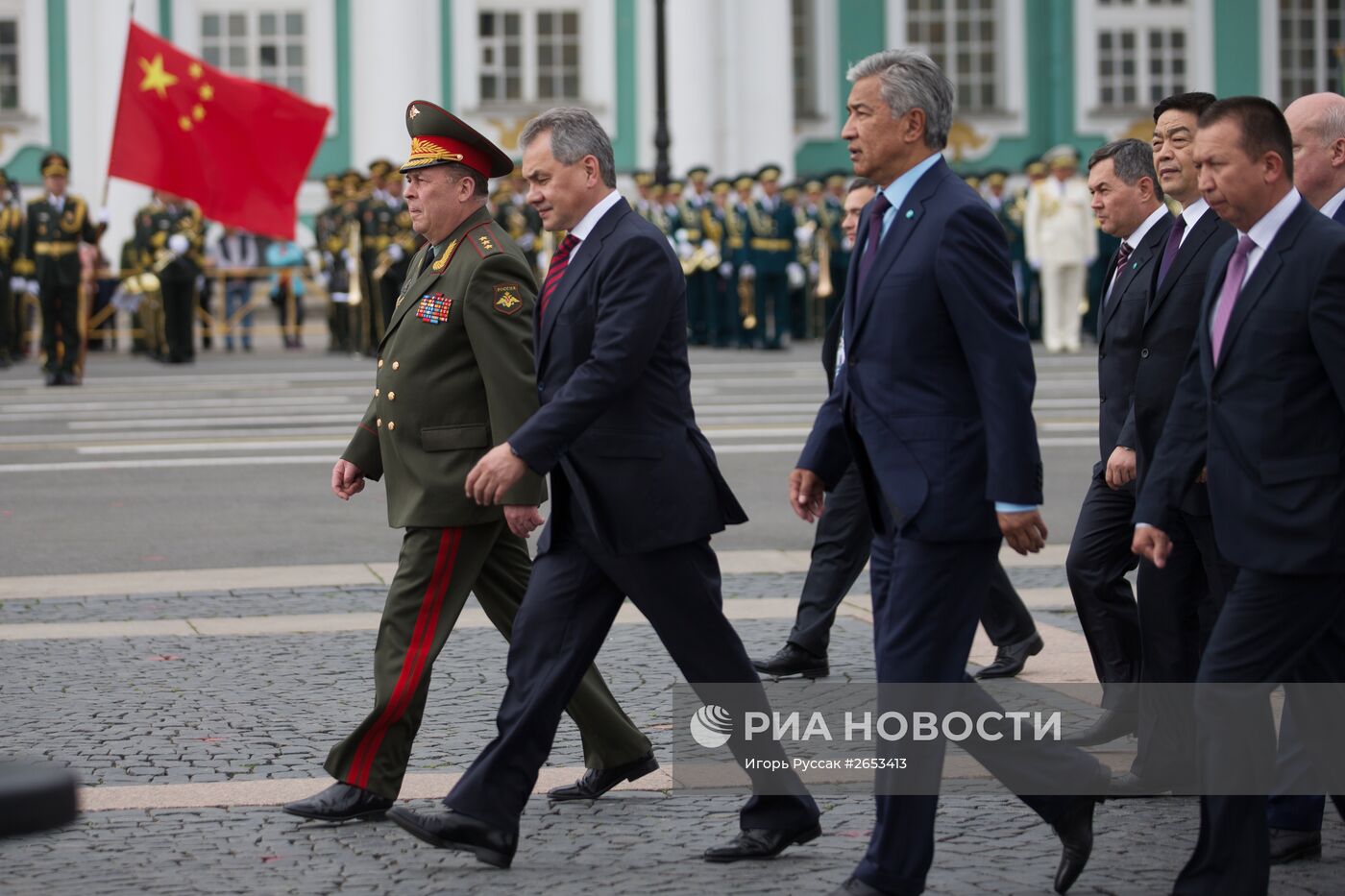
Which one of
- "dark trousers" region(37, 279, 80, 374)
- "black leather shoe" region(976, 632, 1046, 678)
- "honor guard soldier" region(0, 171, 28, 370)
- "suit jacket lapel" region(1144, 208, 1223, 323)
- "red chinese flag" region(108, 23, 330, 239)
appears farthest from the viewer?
"honor guard soldier" region(0, 171, 28, 370)

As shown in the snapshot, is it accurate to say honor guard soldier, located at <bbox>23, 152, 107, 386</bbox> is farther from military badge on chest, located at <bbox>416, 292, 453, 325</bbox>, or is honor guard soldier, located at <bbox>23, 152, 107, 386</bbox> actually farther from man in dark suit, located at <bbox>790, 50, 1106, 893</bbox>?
man in dark suit, located at <bbox>790, 50, 1106, 893</bbox>

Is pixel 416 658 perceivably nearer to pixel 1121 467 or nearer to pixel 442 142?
pixel 442 142

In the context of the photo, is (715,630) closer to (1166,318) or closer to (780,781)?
(780,781)

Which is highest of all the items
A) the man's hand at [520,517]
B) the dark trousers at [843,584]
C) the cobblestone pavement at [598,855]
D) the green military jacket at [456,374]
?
the green military jacket at [456,374]

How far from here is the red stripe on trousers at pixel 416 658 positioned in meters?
5.64

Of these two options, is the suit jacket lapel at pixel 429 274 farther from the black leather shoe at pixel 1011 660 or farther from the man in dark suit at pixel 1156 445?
the black leather shoe at pixel 1011 660

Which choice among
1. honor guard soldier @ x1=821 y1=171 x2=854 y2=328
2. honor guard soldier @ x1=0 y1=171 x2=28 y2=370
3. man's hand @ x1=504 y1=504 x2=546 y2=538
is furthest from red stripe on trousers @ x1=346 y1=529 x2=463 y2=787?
honor guard soldier @ x1=821 y1=171 x2=854 y2=328

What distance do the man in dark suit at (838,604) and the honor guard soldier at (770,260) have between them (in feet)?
62.3

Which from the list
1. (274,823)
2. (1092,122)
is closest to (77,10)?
(1092,122)

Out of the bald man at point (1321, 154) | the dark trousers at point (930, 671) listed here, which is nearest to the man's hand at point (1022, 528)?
the dark trousers at point (930, 671)

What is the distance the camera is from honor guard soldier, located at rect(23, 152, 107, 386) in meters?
21.8

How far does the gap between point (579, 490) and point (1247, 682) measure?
160 cm

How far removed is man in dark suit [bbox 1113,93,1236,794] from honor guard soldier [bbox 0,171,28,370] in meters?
20.3

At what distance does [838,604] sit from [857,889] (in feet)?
9.86
